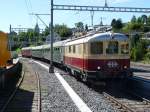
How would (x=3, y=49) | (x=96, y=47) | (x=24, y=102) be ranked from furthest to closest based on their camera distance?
(x=3, y=49) → (x=96, y=47) → (x=24, y=102)

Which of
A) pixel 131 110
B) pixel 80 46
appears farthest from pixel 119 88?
pixel 131 110

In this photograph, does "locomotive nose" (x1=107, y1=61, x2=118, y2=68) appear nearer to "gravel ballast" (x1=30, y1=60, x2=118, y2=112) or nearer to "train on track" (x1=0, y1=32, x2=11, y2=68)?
"gravel ballast" (x1=30, y1=60, x2=118, y2=112)

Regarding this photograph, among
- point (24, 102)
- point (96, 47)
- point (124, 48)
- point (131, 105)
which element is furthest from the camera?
point (124, 48)

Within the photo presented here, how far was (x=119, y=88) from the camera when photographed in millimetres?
22391

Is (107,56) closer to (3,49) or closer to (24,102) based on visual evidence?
(24,102)

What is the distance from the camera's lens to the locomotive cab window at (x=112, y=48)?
2142 centimetres

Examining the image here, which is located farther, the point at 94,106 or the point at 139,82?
the point at 139,82

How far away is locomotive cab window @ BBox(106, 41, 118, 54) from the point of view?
21.4 metres

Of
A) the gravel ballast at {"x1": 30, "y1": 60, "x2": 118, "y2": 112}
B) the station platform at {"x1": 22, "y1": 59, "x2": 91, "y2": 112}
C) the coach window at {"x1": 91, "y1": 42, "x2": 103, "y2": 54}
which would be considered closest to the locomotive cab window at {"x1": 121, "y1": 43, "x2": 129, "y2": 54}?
the coach window at {"x1": 91, "y1": 42, "x2": 103, "y2": 54}

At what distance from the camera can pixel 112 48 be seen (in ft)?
70.7

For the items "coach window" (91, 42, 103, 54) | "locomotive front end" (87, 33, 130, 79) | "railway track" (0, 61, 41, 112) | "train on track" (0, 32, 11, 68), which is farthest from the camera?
"train on track" (0, 32, 11, 68)

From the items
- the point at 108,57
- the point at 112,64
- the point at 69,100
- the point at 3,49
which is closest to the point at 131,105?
the point at 69,100

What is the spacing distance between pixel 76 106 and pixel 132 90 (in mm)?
6369

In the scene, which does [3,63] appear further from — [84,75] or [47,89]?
[84,75]
